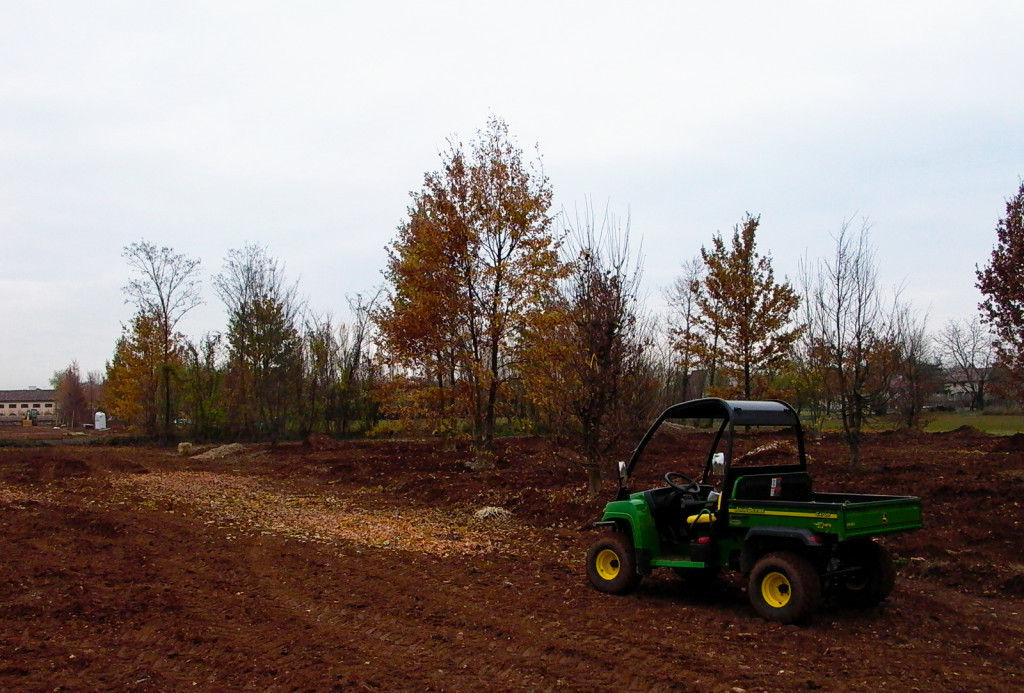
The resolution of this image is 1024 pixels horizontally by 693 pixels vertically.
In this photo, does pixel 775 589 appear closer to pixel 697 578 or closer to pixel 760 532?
pixel 760 532

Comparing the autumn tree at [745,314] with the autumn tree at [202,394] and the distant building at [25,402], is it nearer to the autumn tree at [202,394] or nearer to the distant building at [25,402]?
the autumn tree at [202,394]

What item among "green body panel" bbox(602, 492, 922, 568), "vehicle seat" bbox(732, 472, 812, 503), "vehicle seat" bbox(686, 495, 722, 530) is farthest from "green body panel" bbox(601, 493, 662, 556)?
"vehicle seat" bbox(732, 472, 812, 503)

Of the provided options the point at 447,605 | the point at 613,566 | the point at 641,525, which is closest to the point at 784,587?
the point at 641,525

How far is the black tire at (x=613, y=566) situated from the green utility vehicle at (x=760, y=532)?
0.04 feet

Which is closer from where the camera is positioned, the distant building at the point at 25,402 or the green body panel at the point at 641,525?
the green body panel at the point at 641,525

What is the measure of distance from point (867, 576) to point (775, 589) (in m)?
1.12

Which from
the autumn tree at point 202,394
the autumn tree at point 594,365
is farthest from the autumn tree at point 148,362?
the autumn tree at point 594,365

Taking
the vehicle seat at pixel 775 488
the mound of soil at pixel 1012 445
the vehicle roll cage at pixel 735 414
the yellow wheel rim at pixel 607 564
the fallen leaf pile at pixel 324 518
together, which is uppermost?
the vehicle roll cage at pixel 735 414

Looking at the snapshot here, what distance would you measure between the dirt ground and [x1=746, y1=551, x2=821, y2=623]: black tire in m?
0.14

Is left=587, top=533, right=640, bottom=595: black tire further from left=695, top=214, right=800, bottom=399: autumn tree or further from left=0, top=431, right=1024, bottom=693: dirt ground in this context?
left=695, top=214, right=800, bottom=399: autumn tree

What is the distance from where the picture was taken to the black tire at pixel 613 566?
8.71 meters

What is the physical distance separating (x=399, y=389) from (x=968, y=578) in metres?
16.9

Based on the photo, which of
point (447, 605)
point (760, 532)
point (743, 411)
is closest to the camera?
point (760, 532)

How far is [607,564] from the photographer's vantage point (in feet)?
29.7
